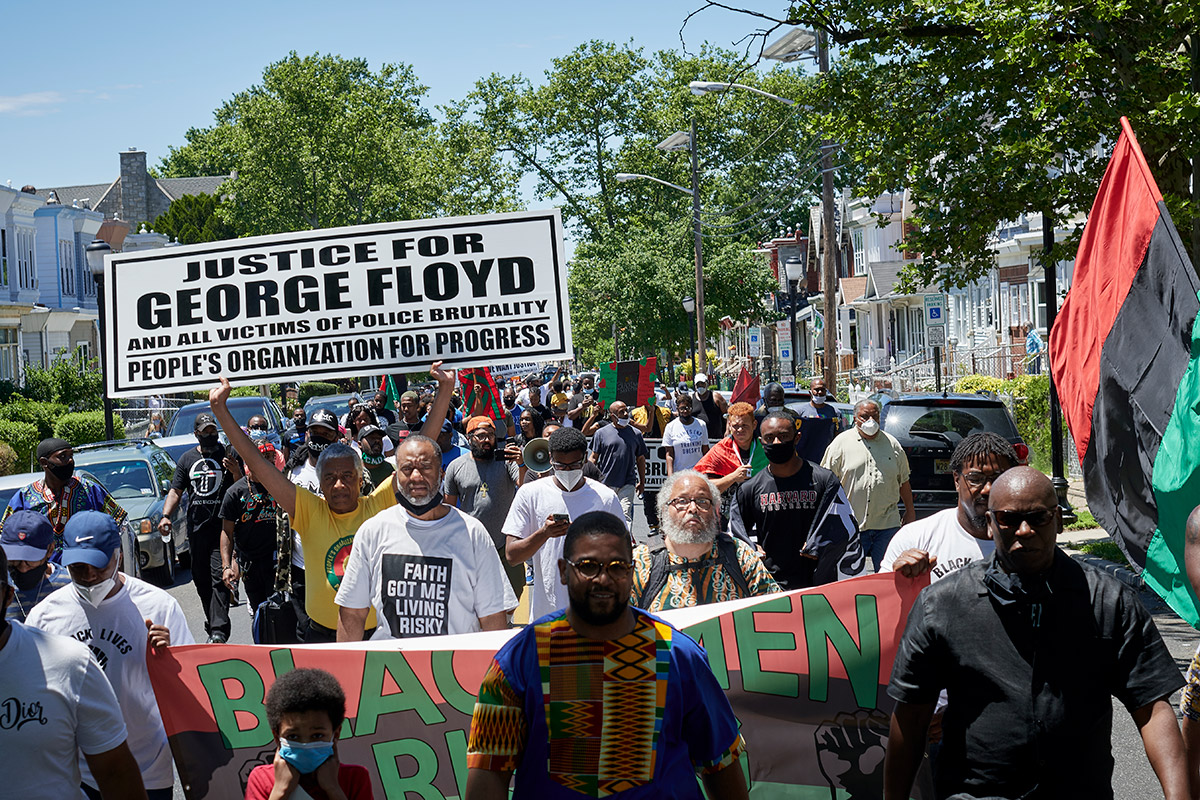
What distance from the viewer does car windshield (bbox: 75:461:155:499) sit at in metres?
15.8

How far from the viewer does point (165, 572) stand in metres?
15.1

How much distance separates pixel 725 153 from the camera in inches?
2896

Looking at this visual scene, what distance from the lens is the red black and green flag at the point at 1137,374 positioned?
5066 mm

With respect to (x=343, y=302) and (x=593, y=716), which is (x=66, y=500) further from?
(x=593, y=716)

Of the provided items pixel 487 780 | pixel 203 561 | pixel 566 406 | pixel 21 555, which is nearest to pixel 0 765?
pixel 487 780

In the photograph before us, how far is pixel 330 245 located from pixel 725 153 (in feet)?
221

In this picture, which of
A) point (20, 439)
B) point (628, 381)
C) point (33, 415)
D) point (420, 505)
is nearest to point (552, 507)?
point (420, 505)

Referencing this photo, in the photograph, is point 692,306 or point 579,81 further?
point 579,81

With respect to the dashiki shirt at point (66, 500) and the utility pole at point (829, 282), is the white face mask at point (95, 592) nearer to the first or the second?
the dashiki shirt at point (66, 500)

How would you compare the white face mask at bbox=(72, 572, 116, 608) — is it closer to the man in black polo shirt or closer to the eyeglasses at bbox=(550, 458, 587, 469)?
the man in black polo shirt

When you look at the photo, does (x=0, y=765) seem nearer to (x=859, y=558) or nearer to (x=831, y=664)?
(x=831, y=664)

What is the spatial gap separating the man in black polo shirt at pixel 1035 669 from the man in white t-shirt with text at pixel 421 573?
245cm

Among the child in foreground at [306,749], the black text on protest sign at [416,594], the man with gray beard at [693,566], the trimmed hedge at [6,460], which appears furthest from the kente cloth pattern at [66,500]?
the trimmed hedge at [6,460]

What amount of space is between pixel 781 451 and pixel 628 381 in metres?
17.1
